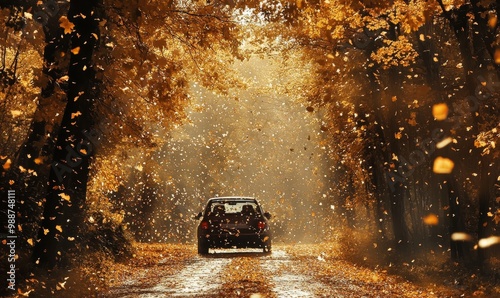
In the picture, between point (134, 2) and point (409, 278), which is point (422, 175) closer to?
point (409, 278)

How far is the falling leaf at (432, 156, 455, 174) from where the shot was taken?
16875 mm

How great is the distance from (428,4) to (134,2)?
19.6 feet

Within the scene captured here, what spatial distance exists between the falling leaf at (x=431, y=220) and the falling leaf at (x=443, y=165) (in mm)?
11075

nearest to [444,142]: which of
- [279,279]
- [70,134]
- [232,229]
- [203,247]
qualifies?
[279,279]

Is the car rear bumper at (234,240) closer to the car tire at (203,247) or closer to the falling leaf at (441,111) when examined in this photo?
the car tire at (203,247)

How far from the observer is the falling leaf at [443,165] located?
1688 cm

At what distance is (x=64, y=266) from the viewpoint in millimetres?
15516

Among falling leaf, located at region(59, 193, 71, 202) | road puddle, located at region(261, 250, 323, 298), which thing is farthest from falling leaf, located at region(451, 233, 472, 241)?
falling leaf, located at region(59, 193, 71, 202)

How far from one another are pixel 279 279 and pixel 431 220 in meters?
15.3

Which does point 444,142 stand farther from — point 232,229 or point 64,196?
point 64,196

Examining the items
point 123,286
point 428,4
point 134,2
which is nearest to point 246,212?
point 123,286

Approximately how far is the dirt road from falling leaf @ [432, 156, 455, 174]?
2621mm

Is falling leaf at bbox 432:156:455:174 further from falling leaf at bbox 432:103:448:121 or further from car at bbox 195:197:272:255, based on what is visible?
car at bbox 195:197:272:255

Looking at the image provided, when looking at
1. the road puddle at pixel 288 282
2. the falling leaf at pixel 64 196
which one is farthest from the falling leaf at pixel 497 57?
the falling leaf at pixel 64 196
